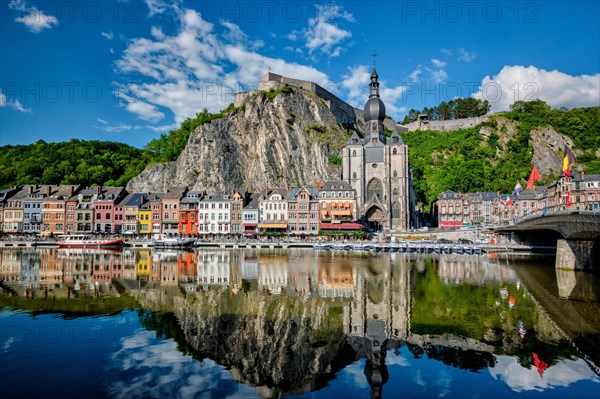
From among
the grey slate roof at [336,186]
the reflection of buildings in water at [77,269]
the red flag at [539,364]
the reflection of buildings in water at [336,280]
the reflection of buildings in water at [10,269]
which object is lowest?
the red flag at [539,364]

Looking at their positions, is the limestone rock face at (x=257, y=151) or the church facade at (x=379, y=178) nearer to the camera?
the church facade at (x=379, y=178)

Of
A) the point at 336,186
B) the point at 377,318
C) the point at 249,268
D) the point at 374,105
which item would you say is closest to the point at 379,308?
the point at 377,318

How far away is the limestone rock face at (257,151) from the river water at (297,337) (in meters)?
52.5

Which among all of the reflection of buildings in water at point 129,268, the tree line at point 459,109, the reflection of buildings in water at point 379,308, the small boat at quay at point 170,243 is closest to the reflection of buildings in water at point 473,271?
the reflection of buildings in water at point 379,308

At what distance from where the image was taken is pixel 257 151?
85312 millimetres

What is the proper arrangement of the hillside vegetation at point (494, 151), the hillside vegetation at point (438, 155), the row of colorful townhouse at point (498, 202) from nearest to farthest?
1. the row of colorful townhouse at point (498, 202)
2. the hillside vegetation at point (494, 151)
3. the hillside vegetation at point (438, 155)

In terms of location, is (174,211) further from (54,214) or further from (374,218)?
(374,218)

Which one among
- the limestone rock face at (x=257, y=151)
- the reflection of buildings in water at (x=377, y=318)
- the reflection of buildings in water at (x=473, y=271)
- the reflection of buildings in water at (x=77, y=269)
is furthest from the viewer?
the limestone rock face at (x=257, y=151)

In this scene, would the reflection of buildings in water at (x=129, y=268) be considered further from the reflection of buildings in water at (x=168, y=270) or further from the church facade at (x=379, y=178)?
the church facade at (x=379, y=178)

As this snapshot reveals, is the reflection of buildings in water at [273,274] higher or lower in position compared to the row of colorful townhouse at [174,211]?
lower

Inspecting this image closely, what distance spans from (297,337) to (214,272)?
18065 millimetres

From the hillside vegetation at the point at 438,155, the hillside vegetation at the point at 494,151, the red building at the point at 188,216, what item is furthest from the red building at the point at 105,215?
the hillside vegetation at the point at 494,151

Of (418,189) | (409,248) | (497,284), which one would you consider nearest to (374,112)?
(418,189)

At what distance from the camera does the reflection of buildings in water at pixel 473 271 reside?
29066mm
